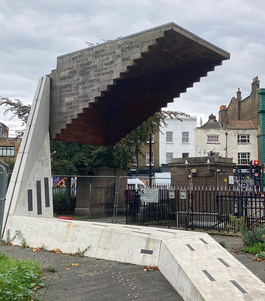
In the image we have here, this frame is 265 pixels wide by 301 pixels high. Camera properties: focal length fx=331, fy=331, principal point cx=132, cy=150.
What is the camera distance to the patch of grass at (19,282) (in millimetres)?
4859

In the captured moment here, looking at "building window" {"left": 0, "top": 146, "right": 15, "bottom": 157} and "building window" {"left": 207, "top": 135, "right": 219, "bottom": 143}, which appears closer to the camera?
"building window" {"left": 207, "top": 135, "right": 219, "bottom": 143}

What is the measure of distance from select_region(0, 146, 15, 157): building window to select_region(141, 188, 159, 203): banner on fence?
153 ft

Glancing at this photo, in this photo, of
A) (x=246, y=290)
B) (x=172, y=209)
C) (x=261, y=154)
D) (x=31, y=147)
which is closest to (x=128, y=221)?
(x=172, y=209)

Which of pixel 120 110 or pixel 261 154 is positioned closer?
pixel 120 110

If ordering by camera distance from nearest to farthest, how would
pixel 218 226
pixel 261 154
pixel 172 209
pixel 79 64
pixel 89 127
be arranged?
pixel 79 64, pixel 218 226, pixel 89 127, pixel 172 209, pixel 261 154

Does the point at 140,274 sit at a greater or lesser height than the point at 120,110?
lesser

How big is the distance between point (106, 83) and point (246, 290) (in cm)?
909

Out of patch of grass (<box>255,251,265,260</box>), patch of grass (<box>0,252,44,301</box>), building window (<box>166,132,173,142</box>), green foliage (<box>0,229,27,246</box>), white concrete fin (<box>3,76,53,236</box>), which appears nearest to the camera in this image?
patch of grass (<box>0,252,44,301</box>)

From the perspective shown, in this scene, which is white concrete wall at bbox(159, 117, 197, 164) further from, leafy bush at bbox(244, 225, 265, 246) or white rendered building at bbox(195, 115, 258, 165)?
leafy bush at bbox(244, 225, 265, 246)

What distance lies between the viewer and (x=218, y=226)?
47.1ft

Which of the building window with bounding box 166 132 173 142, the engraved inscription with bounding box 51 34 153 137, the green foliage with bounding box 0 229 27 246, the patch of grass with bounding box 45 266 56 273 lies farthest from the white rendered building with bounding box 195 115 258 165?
the patch of grass with bounding box 45 266 56 273

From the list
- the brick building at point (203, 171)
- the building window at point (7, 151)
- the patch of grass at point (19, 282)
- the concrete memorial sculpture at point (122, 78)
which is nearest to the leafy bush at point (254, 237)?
the patch of grass at point (19, 282)

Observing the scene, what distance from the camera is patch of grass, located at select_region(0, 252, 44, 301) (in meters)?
4.86

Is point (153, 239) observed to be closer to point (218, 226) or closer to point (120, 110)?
point (218, 226)
